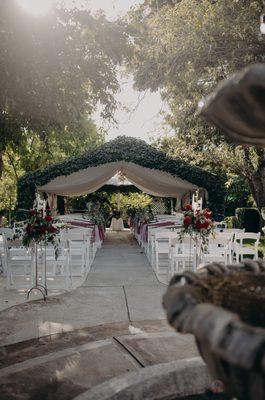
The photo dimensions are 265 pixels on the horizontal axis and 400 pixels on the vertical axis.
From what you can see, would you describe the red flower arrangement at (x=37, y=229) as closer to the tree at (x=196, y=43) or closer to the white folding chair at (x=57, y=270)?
the white folding chair at (x=57, y=270)

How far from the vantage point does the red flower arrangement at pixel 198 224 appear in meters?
6.86

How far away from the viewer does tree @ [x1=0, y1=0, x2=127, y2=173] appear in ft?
18.3

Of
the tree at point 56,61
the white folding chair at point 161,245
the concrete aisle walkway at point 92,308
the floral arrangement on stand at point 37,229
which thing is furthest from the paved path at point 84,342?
the tree at point 56,61

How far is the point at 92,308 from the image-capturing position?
5652 millimetres

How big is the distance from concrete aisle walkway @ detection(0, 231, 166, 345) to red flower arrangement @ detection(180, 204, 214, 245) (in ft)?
3.79

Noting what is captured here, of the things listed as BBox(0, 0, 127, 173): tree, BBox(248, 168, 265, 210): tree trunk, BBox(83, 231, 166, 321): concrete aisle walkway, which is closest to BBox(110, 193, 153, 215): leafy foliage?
BBox(248, 168, 265, 210): tree trunk

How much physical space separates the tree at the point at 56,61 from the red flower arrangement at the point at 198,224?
99.8 inches

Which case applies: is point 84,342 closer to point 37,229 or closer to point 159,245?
point 37,229

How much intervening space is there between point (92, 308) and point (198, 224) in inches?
92.4

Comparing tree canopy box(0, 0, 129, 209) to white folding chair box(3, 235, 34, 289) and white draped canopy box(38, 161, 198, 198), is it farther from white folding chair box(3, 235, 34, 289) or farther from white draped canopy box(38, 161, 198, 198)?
white draped canopy box(38, 161, 198, 198)

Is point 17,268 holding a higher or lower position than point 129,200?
lower

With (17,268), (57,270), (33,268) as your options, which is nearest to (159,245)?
(57,270)

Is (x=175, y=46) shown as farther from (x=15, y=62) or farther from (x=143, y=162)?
(x=15, y=62)

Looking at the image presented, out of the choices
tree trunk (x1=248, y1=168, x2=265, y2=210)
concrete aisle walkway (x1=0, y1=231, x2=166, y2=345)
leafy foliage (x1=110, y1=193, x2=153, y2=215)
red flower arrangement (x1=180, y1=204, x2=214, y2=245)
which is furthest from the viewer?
leafy foliage (x1=110, y1=193, x2=153, y2=215)
